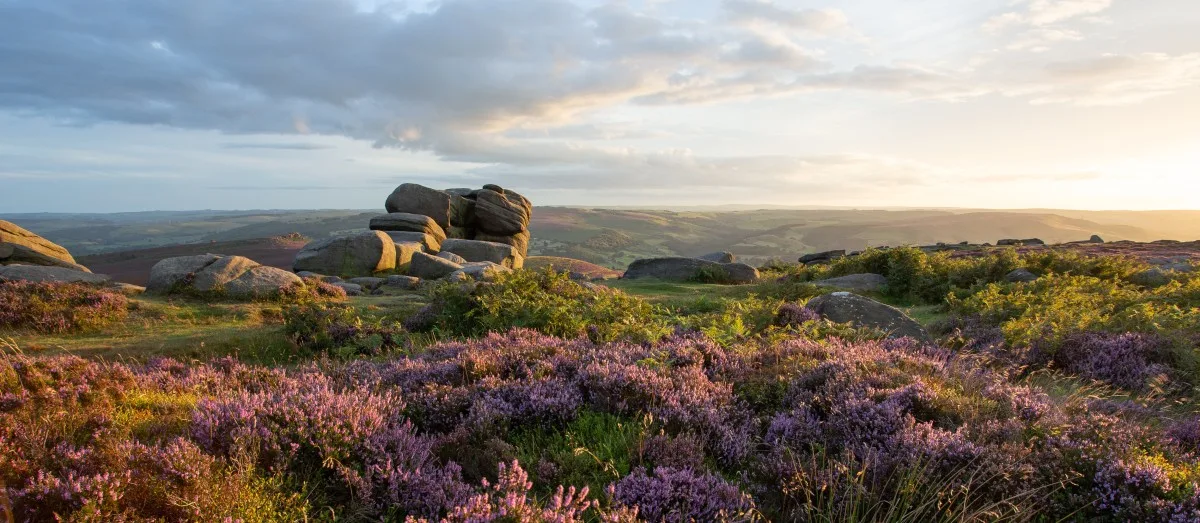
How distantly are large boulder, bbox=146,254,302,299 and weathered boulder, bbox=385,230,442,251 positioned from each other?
19453mm

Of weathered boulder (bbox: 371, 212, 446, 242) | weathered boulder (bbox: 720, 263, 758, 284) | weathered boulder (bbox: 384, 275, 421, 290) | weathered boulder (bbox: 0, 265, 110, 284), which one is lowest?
weathered boulder (bbox: 720, 263, 758, 284)

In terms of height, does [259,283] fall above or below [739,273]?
above

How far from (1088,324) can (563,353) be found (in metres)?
10.3

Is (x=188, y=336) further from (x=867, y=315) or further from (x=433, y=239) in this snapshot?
(x=433, y=239)


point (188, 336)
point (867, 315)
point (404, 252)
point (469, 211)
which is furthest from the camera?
point (469, 211)

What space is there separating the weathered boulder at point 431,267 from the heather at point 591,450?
77.3 ft

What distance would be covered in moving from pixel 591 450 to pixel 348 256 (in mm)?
31959

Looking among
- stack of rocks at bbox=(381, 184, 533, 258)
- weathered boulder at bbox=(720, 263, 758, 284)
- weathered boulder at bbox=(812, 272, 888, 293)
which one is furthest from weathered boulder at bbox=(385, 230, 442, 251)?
weathered boulder at bbox=(812, 272, 888, 293)

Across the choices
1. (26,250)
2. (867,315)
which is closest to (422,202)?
(26,250)

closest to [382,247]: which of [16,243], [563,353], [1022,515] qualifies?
[16,243]

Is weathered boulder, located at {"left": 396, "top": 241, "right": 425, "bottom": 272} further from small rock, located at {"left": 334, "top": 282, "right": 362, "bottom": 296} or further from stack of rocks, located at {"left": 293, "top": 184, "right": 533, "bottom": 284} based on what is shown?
small rock, located at {"left": 334, "top": 282, "right": 362, "bottom": 296}

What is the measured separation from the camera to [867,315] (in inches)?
488

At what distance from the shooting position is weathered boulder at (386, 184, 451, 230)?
47844 mm

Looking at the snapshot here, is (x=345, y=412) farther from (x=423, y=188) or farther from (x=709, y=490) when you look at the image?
(x=423, y=188)
